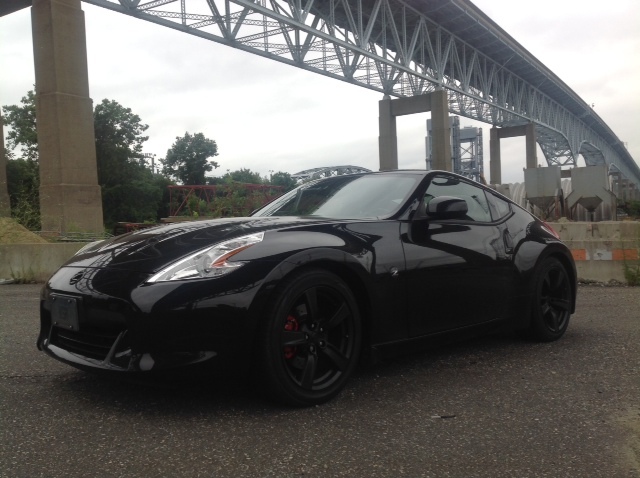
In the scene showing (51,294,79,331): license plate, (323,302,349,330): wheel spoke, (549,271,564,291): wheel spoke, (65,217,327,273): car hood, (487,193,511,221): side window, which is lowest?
(549,271,564,291): wheel spoke

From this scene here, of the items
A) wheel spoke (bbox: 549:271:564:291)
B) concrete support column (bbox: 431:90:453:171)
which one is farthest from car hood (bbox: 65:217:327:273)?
concrete support column (bbox: 431:90:453:171)

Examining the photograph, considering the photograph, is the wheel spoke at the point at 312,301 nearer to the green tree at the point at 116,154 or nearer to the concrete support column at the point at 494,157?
the green tree at the point at 116,154

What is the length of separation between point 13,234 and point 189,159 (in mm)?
69296

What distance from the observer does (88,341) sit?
3027 mm

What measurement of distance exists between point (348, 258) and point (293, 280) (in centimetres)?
39

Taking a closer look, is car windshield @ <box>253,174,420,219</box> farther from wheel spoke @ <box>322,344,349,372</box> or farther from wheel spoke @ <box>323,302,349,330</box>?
wheel spoke @ <box>322,344,349,372</box>

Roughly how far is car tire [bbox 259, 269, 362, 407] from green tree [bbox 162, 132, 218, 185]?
3042 inches

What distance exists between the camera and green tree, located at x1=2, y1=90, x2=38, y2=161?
165 ft

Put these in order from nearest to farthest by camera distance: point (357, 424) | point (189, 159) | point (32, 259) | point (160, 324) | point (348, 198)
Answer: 1. point (160, 324)
2. point (357, 424)
3. point (348, 198)
4. point (32, 259)
5. point (189, 159)

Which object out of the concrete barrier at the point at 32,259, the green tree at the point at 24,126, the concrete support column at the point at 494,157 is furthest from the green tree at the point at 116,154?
the concrete barrier at the point at 32,259

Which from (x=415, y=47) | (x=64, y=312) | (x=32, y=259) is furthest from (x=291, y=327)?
(x=415, y=47)

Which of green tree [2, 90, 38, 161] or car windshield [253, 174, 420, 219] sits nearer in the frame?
car windshield [253, 174, 420, 219]

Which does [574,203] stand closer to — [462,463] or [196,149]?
[462,463]

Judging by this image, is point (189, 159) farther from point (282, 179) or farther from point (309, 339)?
point (309, 339)
